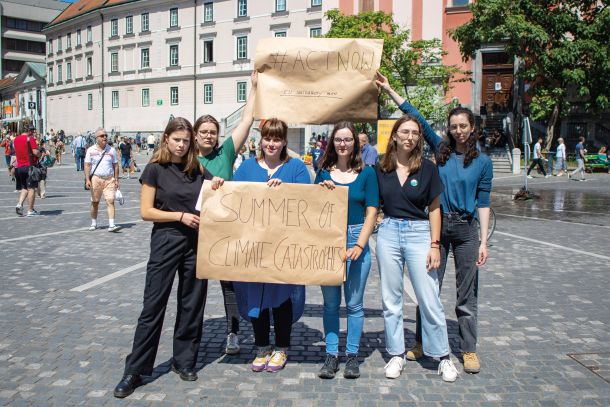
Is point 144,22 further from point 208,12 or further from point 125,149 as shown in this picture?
point 125,149

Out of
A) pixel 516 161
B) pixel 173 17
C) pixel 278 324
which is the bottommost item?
pixel 278 324

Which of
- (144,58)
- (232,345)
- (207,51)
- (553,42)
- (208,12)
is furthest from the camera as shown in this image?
(144,58)

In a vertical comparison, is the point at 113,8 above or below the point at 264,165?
above

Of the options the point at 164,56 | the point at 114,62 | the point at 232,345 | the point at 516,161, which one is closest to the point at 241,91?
the point at 164,56

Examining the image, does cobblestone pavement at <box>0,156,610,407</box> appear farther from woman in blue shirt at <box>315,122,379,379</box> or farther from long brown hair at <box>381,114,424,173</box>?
long brown hair at <box>381,114,424,173</box>

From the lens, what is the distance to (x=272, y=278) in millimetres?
4414

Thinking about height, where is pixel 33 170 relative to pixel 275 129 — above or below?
below

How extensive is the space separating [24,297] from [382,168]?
4584 mm

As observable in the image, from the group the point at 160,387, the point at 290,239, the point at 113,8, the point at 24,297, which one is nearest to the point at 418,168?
the point at 290,239

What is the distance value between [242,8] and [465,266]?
176 ft

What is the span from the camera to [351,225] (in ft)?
14.8

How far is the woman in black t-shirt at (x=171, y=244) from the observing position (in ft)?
14.1

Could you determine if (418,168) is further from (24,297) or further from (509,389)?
(24,297)

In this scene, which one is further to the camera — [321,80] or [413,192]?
[321,80]
